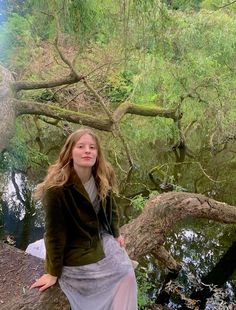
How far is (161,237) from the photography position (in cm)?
395

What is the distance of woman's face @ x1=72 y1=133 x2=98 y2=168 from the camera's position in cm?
228

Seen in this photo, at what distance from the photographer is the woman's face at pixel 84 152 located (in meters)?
2.28

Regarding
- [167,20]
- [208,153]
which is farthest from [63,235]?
[208,153]

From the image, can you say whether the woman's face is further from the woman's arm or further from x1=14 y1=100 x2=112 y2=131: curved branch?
x1=14 y1=100 x2=112 y2=131: curved branch

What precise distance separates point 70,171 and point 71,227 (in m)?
0.32

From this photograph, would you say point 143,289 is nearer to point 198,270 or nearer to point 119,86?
point 198,270

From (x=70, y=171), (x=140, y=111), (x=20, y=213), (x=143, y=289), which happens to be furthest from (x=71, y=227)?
(x=140, y=111)

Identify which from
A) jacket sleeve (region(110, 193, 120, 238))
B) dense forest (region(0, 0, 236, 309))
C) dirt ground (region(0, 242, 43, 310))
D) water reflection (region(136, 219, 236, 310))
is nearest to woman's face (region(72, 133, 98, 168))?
jacket sleeve (region(110, 193, 120, 238))

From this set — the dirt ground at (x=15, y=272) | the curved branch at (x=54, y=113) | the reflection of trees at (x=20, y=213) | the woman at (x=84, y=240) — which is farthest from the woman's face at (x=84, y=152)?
the reflection of trees at (x=20, y=213)

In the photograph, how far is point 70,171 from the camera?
2.30m

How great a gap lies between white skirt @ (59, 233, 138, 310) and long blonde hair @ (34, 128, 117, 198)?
43 cm

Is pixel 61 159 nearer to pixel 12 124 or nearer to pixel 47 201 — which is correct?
pixel 47 201

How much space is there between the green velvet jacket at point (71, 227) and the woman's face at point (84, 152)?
0.08 m

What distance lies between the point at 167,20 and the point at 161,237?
2.10 metres
